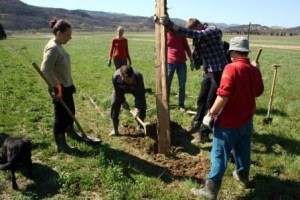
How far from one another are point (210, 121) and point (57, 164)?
9.42 feet

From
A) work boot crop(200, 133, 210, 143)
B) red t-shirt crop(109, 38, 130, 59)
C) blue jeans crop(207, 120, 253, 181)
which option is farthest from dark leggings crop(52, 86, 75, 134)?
red t-shirt crop(109, 38, 130, 59)

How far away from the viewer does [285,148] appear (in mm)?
7172

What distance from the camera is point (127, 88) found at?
293 inches

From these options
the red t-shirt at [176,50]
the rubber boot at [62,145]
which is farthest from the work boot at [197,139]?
the red t-shirt at [176,50]

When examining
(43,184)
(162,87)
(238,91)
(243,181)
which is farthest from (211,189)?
(43,184)

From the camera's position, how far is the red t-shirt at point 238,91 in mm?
4684

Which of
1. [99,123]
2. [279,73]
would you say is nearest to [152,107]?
[99,123]

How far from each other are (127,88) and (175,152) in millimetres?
1578

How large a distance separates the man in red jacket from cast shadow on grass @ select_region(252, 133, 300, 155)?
1.95 metres

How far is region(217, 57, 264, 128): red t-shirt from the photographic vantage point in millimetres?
4684

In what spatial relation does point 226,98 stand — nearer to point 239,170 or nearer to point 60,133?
point 239,170

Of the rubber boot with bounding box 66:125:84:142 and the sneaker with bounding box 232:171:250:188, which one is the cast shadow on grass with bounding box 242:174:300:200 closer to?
the sneaker with bounding box 232:171:250:188

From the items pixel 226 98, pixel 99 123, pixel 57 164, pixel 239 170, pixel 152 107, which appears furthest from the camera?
pixel 152 107

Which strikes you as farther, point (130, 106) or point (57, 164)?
point (130, 106)
